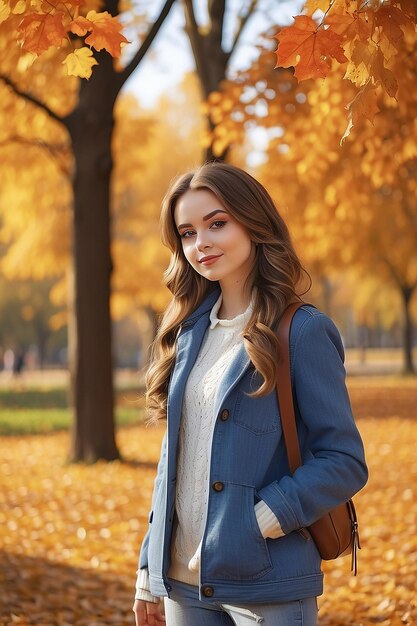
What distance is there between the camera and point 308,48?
2916 mm

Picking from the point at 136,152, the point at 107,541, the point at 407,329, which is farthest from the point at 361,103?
the point at 407,329

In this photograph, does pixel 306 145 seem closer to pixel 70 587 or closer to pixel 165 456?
pixel 70 587

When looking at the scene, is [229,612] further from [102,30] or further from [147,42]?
[147,42]

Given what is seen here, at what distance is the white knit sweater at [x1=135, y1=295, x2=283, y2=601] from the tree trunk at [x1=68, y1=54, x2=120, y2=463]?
301 inches

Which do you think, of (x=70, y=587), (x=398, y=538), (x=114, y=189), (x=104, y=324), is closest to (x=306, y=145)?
(x=104, y=324)

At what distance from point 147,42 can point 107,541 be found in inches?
214

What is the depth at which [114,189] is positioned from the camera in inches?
907

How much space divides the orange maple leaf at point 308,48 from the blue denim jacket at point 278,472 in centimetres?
95

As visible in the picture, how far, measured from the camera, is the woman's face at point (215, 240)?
2551 millimetres

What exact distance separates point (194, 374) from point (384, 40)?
1306 millimetres

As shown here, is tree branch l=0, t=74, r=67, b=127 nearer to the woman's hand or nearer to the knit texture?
the knit texture

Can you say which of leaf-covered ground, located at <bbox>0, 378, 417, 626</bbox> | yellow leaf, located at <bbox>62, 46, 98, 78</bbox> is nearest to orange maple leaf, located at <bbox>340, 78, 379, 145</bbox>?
yellow leaf, located at <bbox>62, 46, 98, 78</bbox>

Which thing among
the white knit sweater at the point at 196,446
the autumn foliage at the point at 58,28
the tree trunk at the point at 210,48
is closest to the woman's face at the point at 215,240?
the white knit sweater at the point at 196,446

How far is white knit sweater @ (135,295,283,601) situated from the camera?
243cm
